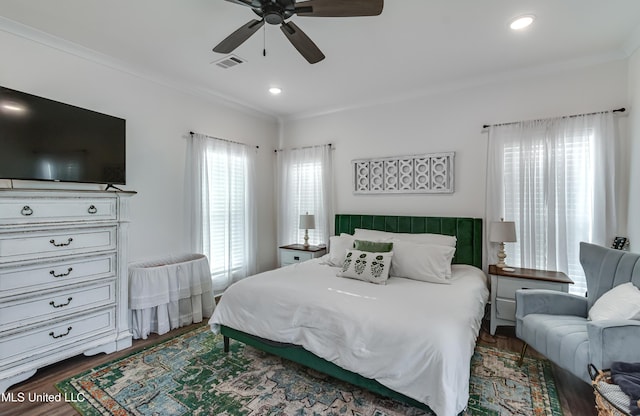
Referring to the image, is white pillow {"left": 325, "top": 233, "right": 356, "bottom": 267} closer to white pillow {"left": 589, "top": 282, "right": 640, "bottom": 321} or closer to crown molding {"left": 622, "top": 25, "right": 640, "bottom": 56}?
white pillow {"left": 589, "top": 282, "right": 640, "bottom": 321}

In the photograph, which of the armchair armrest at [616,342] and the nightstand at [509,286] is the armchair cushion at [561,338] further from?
the nightstand at [509,286]

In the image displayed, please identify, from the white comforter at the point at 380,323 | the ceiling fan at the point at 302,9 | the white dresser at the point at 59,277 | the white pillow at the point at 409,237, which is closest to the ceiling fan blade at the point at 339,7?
the ceiling fan at the point at 302,9

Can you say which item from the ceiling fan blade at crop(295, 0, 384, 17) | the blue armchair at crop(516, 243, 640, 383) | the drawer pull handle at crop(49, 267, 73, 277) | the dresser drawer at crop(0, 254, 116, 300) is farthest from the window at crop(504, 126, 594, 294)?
the drawer pull handle at crop(49, 267, 73, 277)

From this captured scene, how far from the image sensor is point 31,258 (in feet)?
7.52

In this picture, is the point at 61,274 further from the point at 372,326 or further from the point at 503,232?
the point at 503,232

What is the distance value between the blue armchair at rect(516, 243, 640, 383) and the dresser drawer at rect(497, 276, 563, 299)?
1.15ft

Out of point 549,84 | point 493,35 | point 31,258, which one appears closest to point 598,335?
point 493,35

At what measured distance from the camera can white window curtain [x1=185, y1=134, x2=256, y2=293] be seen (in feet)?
12.7

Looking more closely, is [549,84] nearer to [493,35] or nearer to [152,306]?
[493,35]

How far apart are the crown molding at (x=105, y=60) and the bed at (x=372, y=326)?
2585 millimetres

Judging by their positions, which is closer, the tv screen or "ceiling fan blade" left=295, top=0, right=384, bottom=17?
"ceiling fan blade" left=295, top=0, right=384, bottom=17

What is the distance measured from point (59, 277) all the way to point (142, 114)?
188 cm

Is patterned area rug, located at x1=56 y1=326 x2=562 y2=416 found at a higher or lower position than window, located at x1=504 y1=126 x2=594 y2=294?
lower

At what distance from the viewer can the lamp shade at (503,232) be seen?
121 inches
